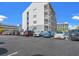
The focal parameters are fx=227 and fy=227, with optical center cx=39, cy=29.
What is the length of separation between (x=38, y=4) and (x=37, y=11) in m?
0.37

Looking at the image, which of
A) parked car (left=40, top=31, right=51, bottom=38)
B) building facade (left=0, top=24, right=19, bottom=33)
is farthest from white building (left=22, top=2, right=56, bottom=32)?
building facade (left=0, top=24, right=19, bottom=33)

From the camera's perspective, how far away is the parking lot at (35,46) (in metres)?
4.97

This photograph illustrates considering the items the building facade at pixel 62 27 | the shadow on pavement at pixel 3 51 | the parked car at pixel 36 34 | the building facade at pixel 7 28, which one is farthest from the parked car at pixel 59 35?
the shadow on pavement at pixel 3 51

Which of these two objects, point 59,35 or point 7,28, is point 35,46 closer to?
point 59,35

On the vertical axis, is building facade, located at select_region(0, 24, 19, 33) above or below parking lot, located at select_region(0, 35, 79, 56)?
above

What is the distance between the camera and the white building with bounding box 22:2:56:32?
5168 mm

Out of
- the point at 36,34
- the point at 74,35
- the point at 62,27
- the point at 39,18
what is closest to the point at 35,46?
the point at 36,34

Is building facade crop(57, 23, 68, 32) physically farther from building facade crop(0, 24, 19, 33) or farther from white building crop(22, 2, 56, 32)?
building facade crop(0, 24, 19, 33)

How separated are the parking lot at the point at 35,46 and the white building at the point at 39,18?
1.18 ft

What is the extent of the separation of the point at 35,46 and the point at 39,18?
653 millimetres

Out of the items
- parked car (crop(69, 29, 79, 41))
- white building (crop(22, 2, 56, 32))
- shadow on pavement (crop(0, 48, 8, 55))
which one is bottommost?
shadow on pavement (crop(0, 48, 8, 55))

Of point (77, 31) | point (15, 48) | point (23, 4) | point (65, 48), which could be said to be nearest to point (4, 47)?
point (15, 48)

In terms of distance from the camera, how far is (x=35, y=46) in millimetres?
5254

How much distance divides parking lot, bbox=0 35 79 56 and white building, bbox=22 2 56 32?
14.2 inches
